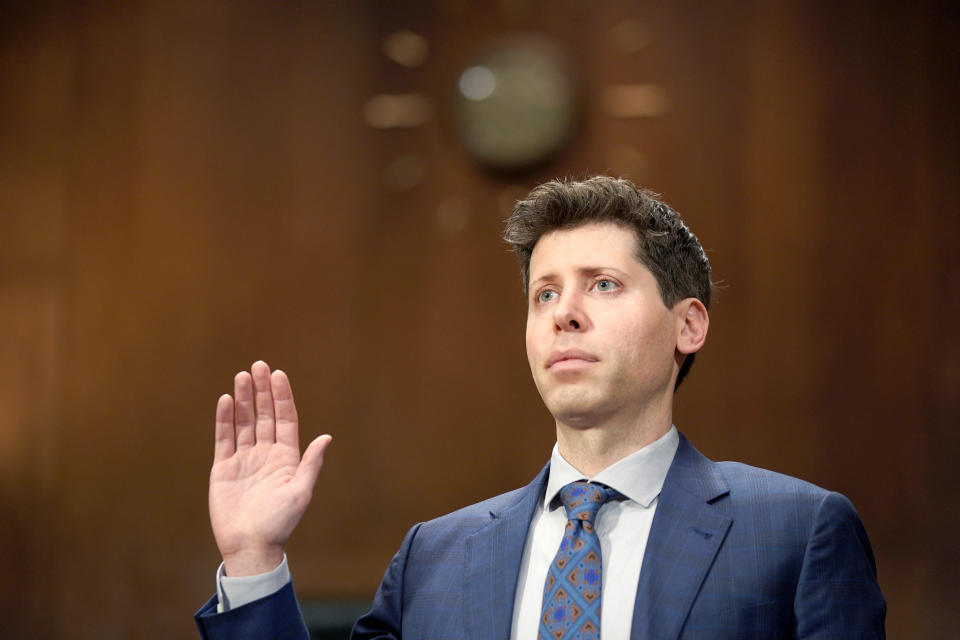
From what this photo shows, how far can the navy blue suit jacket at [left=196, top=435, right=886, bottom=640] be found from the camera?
1.38 m

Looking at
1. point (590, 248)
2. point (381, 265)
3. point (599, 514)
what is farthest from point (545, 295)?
point (381, 265)

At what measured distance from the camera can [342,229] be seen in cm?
310

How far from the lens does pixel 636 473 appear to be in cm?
160

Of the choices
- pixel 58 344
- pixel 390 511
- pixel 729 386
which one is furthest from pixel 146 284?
pixel 729 386

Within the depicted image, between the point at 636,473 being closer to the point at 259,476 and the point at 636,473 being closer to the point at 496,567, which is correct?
the point at 496,567

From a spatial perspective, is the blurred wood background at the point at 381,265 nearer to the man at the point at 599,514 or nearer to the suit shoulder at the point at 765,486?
the man at the point at 599,514

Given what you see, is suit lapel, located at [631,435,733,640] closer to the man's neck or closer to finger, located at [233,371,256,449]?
the man's neck

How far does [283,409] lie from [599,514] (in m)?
0.54

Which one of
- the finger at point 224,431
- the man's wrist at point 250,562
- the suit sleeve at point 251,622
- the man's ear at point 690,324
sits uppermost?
the man's ear at point 690,324

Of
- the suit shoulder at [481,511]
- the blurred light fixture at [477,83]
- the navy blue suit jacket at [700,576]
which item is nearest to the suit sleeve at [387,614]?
the navy blue suit jacket at [700,576]

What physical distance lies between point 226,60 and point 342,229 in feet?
2.13

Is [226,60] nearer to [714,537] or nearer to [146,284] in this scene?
[146,284]

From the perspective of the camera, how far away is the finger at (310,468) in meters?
1.58

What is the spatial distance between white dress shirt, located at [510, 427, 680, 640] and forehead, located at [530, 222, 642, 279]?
300mm
